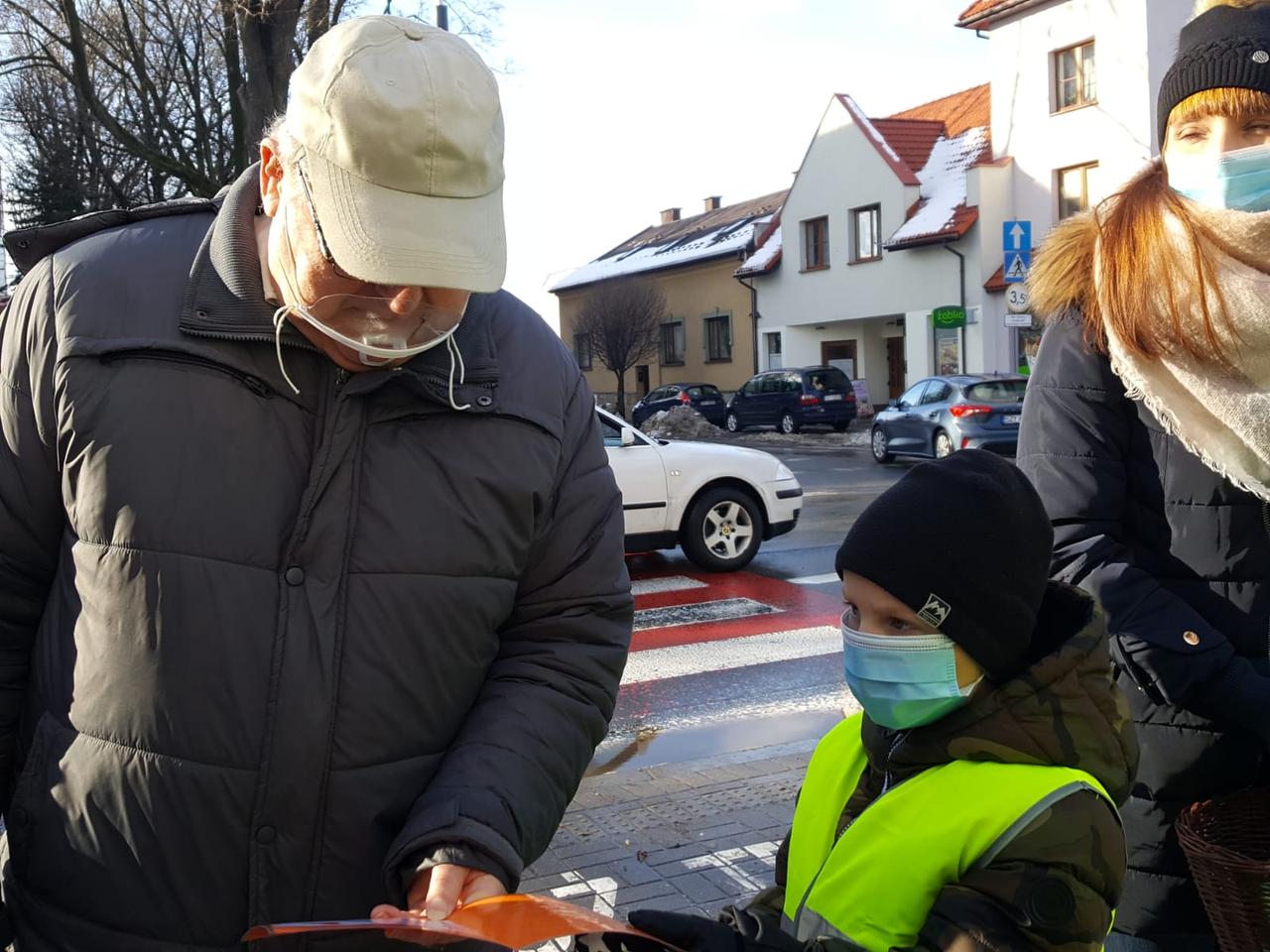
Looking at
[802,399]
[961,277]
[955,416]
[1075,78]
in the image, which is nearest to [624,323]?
[802,399]

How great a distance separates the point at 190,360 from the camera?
6.08ft

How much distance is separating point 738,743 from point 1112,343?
13.1ft

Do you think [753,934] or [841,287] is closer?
[753,934]

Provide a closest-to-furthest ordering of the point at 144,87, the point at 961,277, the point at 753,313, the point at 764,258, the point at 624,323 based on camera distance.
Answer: the point at 144,87 → the point at 961,277 → the point at 764,258 → the point at 753,313 → the point at 624,323

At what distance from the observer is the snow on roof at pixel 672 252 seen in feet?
137

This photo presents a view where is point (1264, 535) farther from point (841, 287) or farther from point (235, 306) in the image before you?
point (841, 287)

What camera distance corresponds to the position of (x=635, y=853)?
434 centimetres

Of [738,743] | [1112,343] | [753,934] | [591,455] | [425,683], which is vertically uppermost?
[1112,343]

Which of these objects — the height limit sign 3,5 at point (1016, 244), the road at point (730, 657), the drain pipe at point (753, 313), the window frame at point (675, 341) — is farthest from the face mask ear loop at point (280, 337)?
the window frame at point (675, 341)

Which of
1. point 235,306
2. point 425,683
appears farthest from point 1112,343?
point 235,306

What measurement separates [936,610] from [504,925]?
79 centimetres

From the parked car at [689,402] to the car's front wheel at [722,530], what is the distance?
80.0 feet

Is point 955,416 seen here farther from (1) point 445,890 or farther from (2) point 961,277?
(1) point 445,890

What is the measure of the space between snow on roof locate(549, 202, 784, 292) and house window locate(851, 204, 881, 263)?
6.07m
